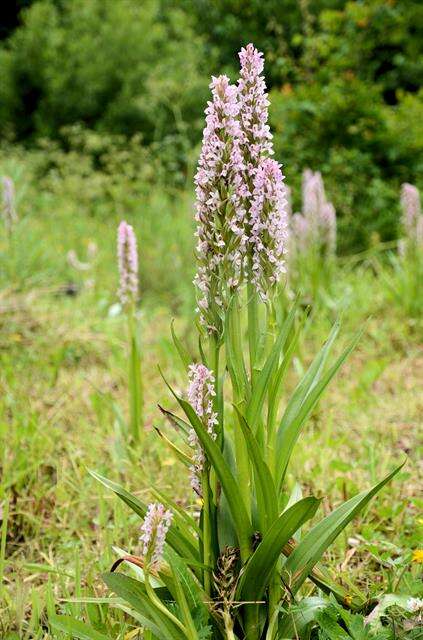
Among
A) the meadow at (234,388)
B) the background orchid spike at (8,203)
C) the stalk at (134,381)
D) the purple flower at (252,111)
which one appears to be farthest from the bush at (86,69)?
the purple flower at (252,111)

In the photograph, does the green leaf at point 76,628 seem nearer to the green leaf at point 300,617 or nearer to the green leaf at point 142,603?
the green leaf at point 142,603

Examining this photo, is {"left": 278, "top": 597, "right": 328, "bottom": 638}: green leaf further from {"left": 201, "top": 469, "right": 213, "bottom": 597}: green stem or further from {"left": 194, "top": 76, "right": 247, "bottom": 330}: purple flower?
{"left": 194, "top": 76, "right": 247, "bottom": 330}: purple flower

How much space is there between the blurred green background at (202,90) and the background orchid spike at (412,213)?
7.02 ft

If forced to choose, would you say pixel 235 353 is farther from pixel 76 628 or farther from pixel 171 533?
pixel 76 628

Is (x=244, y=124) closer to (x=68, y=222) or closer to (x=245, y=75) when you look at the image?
(x=245, y=75)

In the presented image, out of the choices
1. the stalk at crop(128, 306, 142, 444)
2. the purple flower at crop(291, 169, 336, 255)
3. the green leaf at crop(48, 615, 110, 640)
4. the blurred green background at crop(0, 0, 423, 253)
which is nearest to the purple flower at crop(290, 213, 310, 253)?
the purple flower at crop(291, 169, 336, 255)

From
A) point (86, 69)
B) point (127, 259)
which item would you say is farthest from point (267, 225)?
point (86, 69)

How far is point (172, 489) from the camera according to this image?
7.46 feet

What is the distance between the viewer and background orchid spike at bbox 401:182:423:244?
4.16m

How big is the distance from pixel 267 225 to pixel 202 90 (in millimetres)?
9242

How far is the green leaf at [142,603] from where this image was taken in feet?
4.27

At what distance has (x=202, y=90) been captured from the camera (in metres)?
10.0

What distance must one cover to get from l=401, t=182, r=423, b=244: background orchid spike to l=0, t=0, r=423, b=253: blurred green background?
214 cm

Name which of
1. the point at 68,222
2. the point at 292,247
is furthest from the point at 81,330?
the point at 68,222
